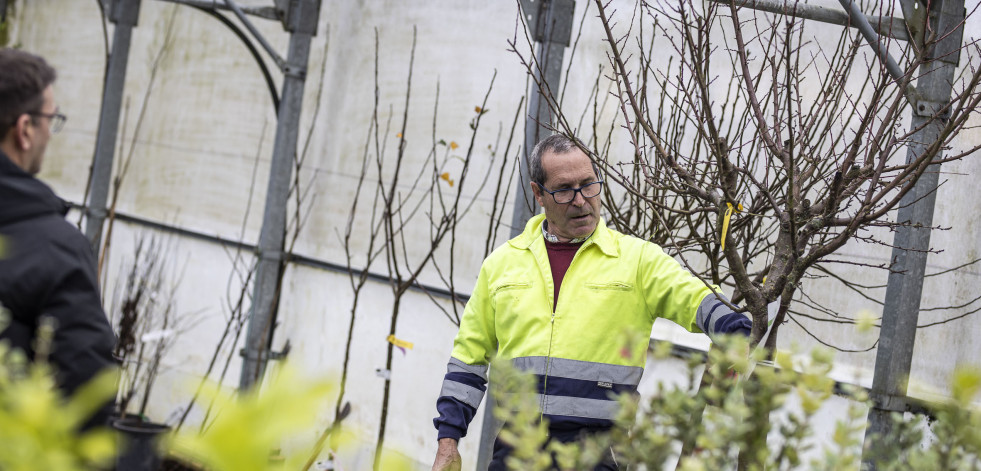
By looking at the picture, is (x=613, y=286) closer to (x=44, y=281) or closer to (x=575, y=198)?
(x=575, y=198)

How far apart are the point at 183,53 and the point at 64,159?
2236mm

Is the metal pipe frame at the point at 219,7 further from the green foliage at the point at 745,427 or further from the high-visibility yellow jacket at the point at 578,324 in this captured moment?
the green foliage at the point at 745,427

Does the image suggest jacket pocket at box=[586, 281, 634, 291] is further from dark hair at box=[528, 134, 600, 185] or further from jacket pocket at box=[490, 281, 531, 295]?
dark hair at box=[528, 134, 600, 185]

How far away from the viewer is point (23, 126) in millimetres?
1966

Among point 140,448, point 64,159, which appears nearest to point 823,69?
point 140,448

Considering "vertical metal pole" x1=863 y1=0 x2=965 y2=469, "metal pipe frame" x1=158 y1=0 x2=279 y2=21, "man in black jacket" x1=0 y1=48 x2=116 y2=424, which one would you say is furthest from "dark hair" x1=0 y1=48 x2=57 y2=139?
"metal pipe frame" x1=158 y1=0 x2=279 y2=21

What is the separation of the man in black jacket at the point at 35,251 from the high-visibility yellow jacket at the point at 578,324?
1099 millimetres

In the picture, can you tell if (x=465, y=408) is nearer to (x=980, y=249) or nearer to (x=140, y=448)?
(x=980, y=249)

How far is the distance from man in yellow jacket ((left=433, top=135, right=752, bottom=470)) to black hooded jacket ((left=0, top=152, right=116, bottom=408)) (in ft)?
3.36

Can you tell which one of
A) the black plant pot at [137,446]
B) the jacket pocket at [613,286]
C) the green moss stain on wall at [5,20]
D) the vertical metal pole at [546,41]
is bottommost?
the black plant pot at [137,446]

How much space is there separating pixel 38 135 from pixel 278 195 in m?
3.54

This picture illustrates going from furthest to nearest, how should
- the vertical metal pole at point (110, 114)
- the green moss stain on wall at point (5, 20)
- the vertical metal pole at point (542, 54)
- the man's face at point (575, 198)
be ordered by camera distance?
the green moss stain on wall at point (5, 20)
the vertical metal pole at point (110, 114)
the vertical metal pole at point (542, 54)
the man's face at point (575, 198)

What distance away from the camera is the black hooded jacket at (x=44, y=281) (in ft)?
6.42

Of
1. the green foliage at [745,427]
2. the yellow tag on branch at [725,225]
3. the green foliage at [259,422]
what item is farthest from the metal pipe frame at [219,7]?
the green foliage at [259,422]
